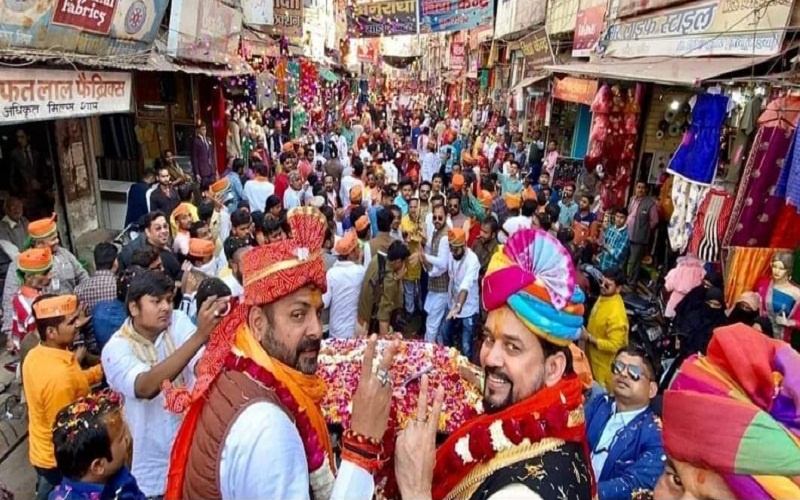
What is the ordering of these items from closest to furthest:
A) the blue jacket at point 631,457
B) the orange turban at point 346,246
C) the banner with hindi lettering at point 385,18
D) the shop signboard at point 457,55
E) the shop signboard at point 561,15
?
the blue jacket at point 631,457, the orange turban at point 346,246, the shop signboard at point 561,15, the banner with hindi lettering at point 385,18, the shop signboard at point 457,55

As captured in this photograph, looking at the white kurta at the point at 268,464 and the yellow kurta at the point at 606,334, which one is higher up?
the white kurta at the point at 268,464

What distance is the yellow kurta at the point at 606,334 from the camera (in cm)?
479

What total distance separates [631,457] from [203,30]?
9.93 metres

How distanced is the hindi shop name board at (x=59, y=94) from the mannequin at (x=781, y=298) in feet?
24.0

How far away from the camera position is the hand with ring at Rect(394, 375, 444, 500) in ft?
5.55

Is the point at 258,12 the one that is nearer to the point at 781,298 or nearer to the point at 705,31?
the point at 705,31

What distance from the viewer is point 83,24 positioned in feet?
21.7

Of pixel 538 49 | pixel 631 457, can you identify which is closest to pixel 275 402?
pixel 631 457

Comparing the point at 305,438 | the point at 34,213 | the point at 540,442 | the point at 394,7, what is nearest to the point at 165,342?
the point at 305,438

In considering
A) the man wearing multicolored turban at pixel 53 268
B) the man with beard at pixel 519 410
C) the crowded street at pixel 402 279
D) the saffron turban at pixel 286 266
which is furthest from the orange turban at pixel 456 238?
the saffron turban at pixel 286 266

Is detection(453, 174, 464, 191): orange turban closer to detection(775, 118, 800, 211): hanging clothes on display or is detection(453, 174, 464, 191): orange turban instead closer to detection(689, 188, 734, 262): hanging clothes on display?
detection(689, 188, 734, 262): hanging clothes on display

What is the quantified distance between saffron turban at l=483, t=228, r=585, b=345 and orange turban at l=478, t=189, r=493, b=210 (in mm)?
6920

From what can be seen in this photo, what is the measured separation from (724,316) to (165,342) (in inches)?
195

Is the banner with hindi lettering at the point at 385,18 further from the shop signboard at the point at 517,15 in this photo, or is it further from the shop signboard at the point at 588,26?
the shop signboard at the point at 588,26
